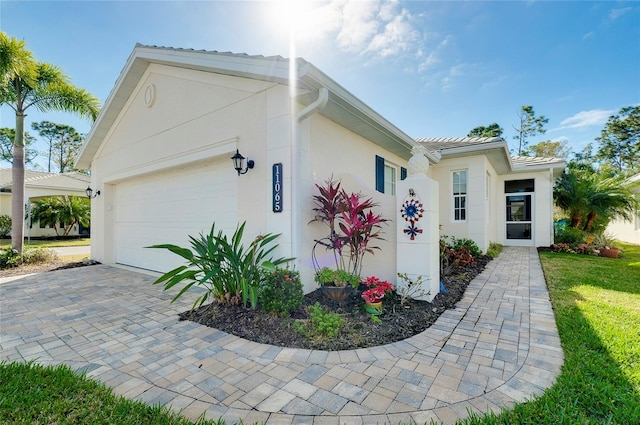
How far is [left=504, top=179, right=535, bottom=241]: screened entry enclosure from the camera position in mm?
12461

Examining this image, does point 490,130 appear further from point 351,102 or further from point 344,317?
point 344,317

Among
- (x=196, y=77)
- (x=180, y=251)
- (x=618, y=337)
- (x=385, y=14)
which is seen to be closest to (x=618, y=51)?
(x=385, y=14)

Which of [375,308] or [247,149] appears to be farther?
[247,149]

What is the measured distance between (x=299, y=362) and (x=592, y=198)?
566 inches

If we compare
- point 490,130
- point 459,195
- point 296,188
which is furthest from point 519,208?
point 490,130

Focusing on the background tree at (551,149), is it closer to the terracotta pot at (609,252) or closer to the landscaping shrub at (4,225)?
the terracotta pot at (609,252)

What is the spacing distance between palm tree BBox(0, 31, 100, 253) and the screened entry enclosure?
17.1 metres

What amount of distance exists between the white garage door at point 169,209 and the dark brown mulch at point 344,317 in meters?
2.01

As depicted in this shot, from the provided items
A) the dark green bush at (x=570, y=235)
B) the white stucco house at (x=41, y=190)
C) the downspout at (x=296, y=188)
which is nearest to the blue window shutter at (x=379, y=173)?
the downspout at (x=296, y=188)

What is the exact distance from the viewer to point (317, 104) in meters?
4.60

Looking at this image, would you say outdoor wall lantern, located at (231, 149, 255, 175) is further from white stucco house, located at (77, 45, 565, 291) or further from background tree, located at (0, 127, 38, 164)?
background tree, located at (0, 127, 38, 164)

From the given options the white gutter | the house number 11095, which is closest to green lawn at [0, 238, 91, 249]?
the house number 11095

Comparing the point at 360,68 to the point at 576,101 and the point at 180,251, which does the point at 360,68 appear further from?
the point at 576,101

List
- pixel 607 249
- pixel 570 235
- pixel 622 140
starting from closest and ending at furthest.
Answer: pixel 607 249
pixel 570 235
pixel 622 140
